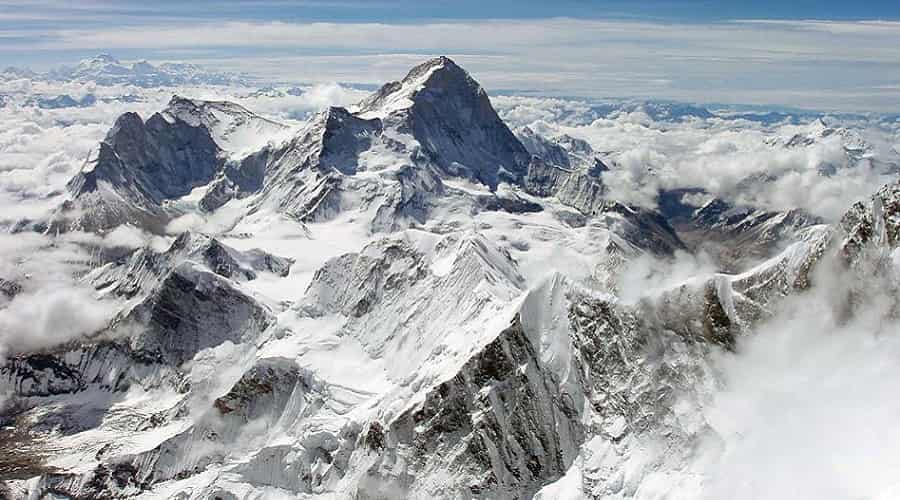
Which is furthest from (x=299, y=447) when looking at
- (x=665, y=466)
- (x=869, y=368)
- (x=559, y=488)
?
(x=869, y=368)

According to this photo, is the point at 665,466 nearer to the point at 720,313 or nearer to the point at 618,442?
the point at 618,442

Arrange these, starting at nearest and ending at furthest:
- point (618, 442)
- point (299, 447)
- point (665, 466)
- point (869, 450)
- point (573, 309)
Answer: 1. point (869, 450)
2. point (665, 466)
3. point (618, 442)
4. point (573, 309)
5. point (299, 447)

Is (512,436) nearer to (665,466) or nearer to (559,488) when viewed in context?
(559,488)

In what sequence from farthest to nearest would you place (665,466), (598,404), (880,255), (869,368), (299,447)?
(299,447), (598,404), (665,466), (880,255), (869,368)

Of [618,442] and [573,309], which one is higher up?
[573,309]

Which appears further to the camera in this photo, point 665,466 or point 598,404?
point 598,404

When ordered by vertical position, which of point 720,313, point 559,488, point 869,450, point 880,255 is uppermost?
point 880,255

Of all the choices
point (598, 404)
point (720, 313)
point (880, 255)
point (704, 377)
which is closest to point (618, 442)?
point (598, 404)

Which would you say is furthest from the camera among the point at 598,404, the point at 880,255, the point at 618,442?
the point at 598,404

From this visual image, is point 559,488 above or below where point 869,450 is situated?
below
